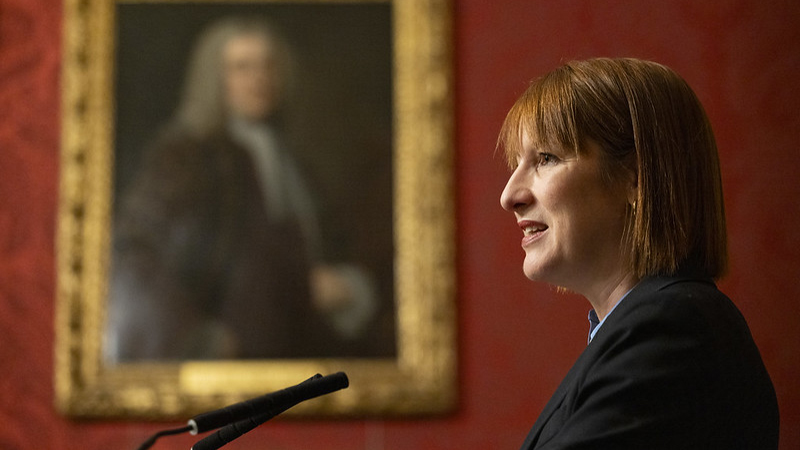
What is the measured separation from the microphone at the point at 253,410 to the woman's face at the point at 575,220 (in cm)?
44

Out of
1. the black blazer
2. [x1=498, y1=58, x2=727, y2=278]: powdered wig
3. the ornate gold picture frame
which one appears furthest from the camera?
the ornate gold picture frame

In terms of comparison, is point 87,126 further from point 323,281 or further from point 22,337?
point 323,281

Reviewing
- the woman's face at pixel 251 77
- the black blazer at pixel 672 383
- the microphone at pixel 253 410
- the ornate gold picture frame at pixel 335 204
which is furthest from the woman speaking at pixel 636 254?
the woman's face at pixel 251 77

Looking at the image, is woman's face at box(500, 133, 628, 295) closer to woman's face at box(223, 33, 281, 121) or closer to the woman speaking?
the woman speaking

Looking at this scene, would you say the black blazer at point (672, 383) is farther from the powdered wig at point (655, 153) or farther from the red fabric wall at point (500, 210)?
the red fabric wall at point (500, 210)

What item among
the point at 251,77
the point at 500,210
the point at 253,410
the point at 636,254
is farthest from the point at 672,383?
the point at 251,77

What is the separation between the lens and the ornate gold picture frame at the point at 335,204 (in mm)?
3289

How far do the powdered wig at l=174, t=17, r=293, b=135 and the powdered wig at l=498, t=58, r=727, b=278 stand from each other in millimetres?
2136

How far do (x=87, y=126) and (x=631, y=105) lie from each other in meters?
2.60

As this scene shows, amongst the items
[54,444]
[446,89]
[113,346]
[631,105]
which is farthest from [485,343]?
[631,105]

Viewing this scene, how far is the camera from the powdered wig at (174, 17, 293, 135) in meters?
3.39

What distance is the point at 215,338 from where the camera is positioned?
3.30 m

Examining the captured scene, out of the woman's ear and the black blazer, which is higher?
the woman's ear

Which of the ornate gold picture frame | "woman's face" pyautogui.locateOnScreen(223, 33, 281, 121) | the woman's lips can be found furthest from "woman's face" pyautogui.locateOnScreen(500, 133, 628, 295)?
"woman's face" pyautogui.locateOnScreen(223, 33, 281, 121)
